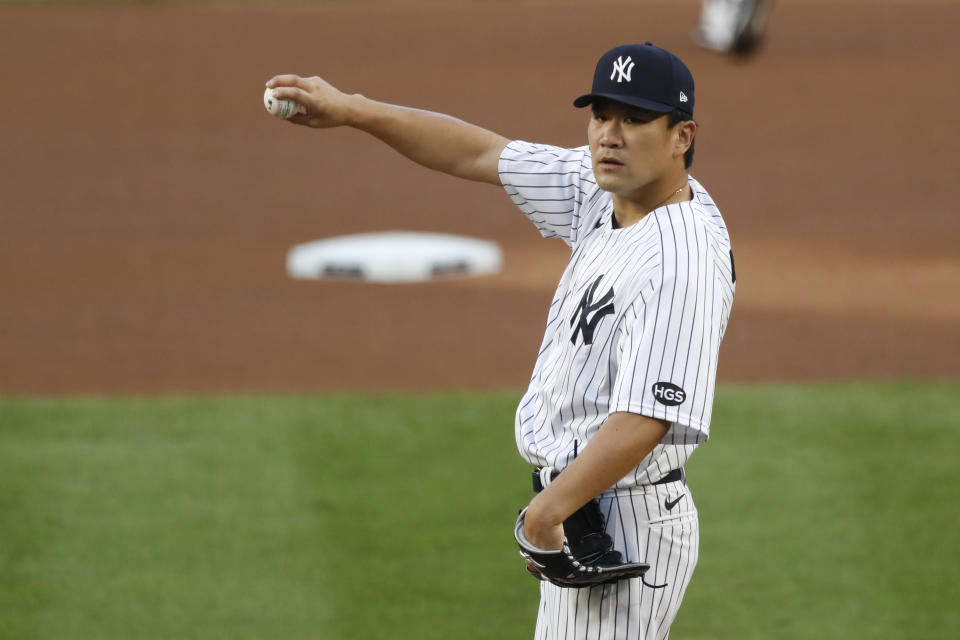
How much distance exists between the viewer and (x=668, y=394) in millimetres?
2617

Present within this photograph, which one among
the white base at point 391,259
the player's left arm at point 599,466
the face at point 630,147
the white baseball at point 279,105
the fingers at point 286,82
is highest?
the white base at point 391,259

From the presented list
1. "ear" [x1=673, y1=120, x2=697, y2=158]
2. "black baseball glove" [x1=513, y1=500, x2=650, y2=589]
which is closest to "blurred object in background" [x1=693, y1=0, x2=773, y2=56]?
"ear" [x1=673, y1=120, x2=697, y2=158]

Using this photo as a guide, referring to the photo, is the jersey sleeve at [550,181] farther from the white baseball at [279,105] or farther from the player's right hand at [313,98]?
the white baseball at [279,105]

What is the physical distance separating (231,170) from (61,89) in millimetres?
3922

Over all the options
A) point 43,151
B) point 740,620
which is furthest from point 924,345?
point 43,151

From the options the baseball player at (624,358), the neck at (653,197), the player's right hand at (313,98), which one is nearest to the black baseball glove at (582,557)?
the baseball player at (624,358)

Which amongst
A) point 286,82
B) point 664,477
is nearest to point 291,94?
point 286,82

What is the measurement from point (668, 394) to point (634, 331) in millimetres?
142

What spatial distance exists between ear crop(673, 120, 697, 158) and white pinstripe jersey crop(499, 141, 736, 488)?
0.34ft

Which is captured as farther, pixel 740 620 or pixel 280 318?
pixel 280 318

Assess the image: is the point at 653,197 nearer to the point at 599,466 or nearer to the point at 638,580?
the point at 599,466

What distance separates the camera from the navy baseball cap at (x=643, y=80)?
2.71 meters

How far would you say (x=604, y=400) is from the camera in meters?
2.78

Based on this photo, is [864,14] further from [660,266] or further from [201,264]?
[660,266]
